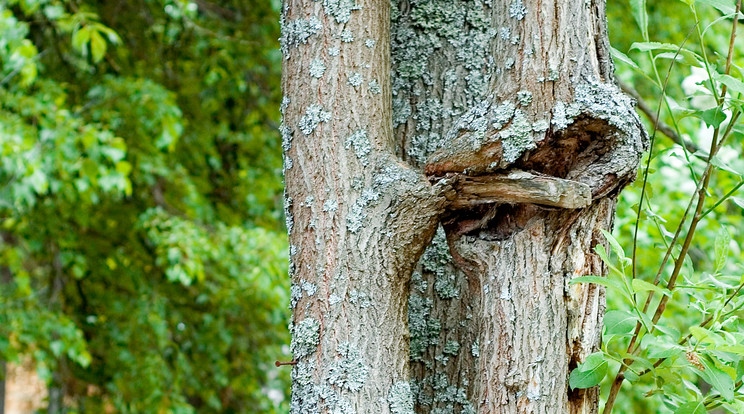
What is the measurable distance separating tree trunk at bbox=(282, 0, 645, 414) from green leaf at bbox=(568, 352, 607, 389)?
2 centimetres

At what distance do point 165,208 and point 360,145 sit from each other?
120 inches

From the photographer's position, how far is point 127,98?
3678mm

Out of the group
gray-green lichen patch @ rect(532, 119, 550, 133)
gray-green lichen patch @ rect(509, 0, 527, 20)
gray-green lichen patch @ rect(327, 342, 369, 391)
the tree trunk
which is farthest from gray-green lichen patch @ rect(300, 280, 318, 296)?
gray-green lichen patch @ rect(509, 0, 527, 20)

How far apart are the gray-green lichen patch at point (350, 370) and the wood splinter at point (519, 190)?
0.29m

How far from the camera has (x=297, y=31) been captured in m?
1.38

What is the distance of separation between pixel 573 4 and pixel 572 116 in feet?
0.61

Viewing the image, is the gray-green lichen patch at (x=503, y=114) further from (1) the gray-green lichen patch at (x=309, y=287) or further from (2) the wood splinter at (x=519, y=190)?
(1) the gray-green lichen patch at (x=309, y=287)

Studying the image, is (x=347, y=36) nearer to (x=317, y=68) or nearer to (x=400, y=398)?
(x=317, y=68)

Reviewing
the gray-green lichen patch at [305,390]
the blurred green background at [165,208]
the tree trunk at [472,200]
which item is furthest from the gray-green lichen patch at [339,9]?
the blurred green background at [165,208]

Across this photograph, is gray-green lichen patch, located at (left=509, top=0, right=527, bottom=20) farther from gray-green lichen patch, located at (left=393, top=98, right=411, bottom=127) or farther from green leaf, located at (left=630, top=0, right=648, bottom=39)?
gray-green lichen patch, located at (left=393, top=98, right=411, bottom=127)

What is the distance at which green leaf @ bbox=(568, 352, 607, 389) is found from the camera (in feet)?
3.89

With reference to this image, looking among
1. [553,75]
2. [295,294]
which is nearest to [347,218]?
[295,294]

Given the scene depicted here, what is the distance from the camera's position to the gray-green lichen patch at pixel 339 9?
4.45 ft

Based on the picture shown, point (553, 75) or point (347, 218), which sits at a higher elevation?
point (553, 75)
